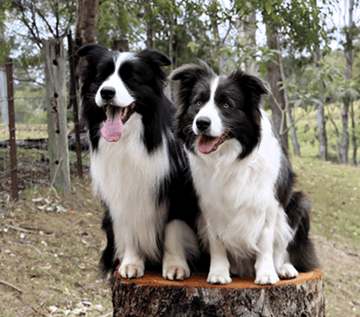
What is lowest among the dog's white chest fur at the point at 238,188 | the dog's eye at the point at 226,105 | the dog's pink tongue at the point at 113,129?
the dog's white chest fur at the point at 238,188

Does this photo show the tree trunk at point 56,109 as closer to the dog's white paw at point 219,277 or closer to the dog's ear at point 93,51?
the dog's ear at point 93,51

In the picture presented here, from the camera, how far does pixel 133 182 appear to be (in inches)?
104

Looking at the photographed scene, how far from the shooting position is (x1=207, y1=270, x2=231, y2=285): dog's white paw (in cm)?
249

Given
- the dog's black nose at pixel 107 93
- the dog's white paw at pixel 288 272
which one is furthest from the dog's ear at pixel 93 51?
the dog's white paw at pixel 288 272

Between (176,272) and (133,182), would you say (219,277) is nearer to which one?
(176,272)

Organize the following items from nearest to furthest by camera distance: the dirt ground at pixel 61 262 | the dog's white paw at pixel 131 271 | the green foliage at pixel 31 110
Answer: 1. the dog's white paw at pixel 131 271
2. the dirt ground at pixel 61 262
3. the green foliage at pixel 31 110

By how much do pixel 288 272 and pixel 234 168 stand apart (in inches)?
33.2

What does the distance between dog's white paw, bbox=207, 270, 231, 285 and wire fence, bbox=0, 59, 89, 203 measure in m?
3.92

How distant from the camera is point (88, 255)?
5191mm

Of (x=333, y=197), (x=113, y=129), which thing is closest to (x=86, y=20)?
(x=113, y=129)

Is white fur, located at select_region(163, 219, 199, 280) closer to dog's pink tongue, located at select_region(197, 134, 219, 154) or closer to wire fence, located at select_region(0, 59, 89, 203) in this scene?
dog's pink tongue, located at select_region(197, 134, 219, 154)

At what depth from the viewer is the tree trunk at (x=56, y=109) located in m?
6.10

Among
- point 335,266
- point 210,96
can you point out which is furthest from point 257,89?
point 335,266

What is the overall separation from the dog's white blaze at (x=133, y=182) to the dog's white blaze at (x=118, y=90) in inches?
7.2
